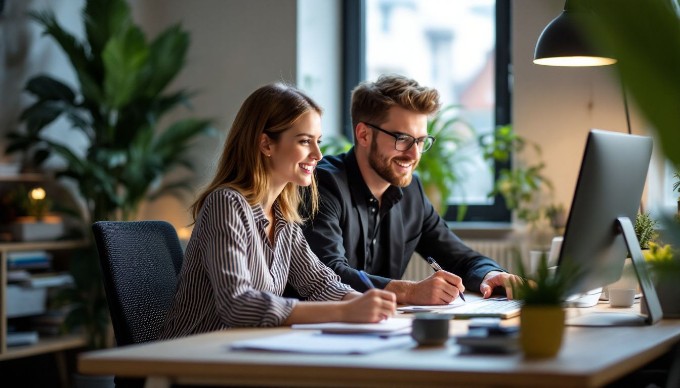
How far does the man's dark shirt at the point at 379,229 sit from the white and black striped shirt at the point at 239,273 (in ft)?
1.03

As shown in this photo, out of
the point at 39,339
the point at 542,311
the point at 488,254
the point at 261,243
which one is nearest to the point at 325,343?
the point at 542,311

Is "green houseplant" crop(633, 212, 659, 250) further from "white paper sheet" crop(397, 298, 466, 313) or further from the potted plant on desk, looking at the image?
the potted plant on desk

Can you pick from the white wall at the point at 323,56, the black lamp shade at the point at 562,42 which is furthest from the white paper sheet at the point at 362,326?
the white wall at the point at 323,56

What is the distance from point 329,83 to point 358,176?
7.84ft

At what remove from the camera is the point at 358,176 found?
2.73m

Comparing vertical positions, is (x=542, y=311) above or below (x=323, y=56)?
below

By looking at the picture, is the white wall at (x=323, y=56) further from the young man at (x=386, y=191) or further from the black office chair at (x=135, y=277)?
the black office chair at (x=135, y=277)

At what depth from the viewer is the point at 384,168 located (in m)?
2.68

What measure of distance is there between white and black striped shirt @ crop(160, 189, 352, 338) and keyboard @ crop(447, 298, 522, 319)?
0.29 meters

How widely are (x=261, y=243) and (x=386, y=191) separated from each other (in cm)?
89

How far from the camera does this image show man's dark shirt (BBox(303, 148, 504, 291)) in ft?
8.27

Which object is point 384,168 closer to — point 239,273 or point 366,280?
point 366,280

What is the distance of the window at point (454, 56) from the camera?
15.5 ft

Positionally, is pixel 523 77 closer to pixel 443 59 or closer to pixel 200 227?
pixel 443 59
